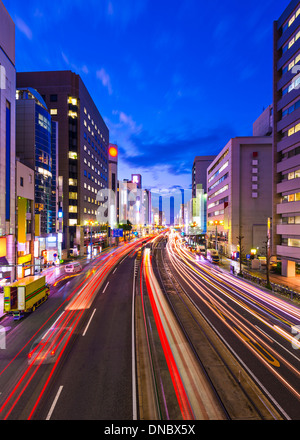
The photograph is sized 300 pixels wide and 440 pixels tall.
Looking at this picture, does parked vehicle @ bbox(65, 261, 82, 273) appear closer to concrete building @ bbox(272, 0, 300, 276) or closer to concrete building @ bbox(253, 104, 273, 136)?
concrete building @ bbox(272, 0, 300, 276)

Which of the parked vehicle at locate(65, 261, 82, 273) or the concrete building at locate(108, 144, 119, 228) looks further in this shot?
the concrete building at locate(108, 144, 119, 228)

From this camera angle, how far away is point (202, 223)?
113m

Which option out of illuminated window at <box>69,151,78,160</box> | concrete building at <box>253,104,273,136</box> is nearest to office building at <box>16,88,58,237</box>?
illuminated window at <box>69,151,78,160</box>

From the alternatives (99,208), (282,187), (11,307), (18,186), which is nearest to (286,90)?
(282,187)

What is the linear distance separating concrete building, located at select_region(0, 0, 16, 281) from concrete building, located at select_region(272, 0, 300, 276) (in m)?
41.6

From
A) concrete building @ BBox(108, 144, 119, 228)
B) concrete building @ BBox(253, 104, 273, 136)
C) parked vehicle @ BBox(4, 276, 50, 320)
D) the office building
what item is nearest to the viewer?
parked vehicle @ BBox(4, 276, 50, 320)

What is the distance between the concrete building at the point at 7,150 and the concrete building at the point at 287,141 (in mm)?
41571

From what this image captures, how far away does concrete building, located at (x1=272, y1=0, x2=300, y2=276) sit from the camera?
31.1 meters

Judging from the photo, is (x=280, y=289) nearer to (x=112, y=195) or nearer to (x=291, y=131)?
(x=291, y=131)

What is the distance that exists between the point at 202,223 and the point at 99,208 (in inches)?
2383

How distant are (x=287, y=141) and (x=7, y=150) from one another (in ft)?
141

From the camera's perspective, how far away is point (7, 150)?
1097 inches

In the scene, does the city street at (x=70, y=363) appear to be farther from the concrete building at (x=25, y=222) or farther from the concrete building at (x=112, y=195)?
the concrete building at (x=112, y=195)

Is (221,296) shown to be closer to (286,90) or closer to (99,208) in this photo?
(286,90)
